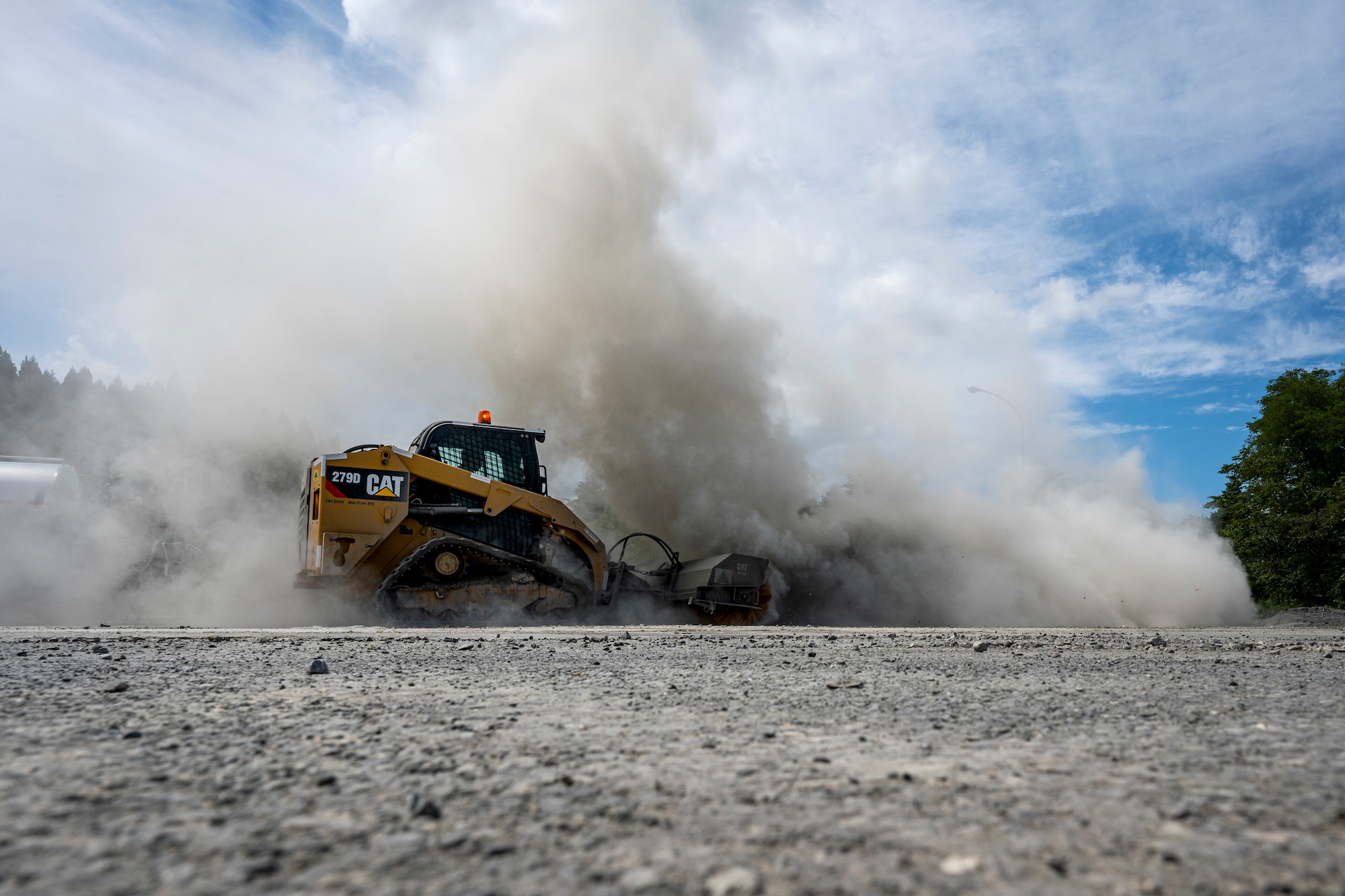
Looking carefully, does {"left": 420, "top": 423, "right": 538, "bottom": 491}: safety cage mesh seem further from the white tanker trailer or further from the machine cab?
the white tanker trailer

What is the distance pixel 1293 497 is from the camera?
22672 millimetres

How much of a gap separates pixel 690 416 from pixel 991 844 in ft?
51.3

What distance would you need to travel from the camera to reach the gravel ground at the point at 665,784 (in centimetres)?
153

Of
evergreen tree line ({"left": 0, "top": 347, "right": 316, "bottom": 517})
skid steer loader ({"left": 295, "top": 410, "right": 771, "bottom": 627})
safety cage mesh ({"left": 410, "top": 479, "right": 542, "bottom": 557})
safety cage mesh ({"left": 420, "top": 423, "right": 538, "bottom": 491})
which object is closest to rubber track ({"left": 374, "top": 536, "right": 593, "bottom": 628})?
skid steer loader ({"left": 295, "top": 410, "right": 771, "bottom": 627})

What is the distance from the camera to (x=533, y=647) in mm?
6316

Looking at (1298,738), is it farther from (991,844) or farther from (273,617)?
(273,617)

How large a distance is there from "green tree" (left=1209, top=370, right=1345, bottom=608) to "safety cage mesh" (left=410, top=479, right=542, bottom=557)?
752 inches

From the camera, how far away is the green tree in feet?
65.9

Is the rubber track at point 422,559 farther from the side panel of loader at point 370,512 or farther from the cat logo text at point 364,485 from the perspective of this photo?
the cat logo text at point 364,485

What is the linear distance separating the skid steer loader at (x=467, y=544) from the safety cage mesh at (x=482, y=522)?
0.01 metres

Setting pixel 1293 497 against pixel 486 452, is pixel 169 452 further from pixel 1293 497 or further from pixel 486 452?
pixel 1293 497

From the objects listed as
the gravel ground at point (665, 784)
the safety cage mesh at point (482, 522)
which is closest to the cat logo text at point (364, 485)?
the safety cage mesh at point (482, 522)

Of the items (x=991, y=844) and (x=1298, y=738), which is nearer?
(x=991, y=844)

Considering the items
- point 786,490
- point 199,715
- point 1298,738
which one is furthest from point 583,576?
point 1298,738
